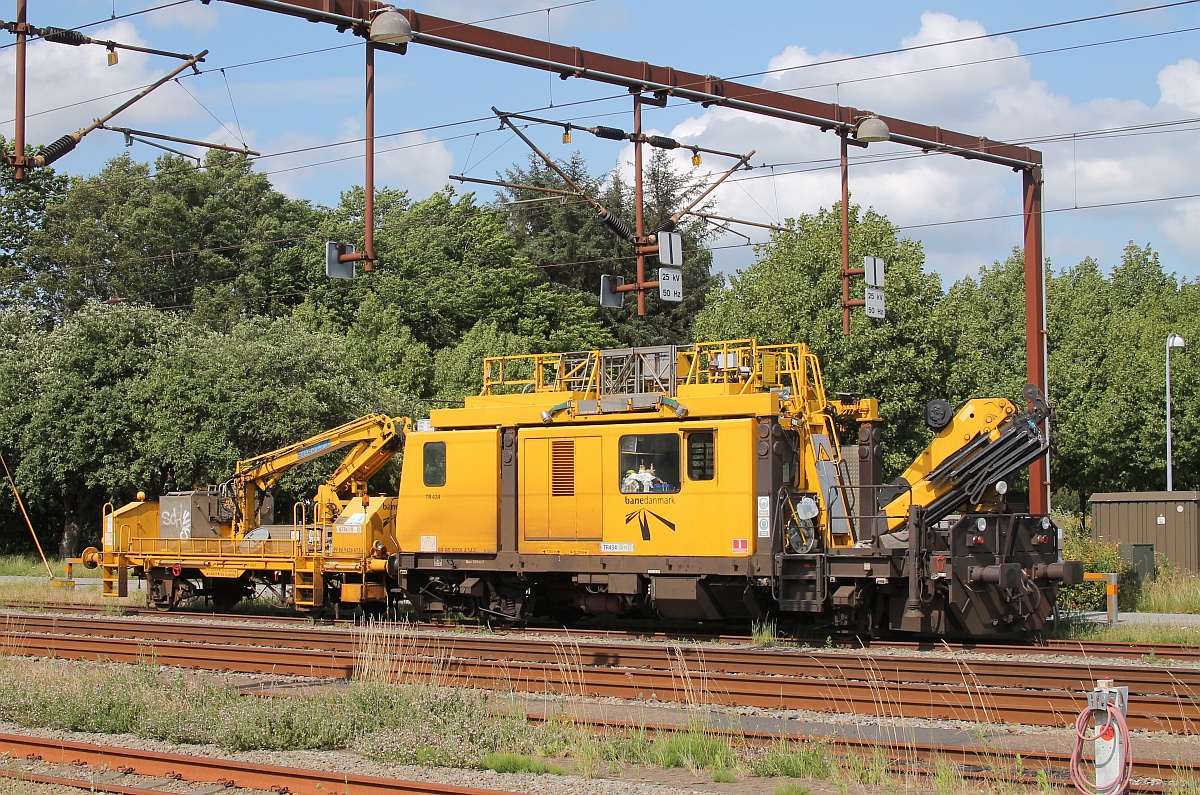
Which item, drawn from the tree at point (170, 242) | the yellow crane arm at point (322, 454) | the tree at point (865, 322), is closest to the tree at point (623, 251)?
the tree at point (170, 242)

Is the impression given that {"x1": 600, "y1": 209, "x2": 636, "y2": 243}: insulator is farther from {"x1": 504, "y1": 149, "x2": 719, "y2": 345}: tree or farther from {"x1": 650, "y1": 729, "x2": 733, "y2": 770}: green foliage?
{"x1": 504, "y1": 149, "x2": 719, "y2": 345}: tree

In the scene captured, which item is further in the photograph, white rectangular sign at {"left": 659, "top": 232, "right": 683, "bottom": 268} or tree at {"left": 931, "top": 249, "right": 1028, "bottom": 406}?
tree at {"left": 931, "top": 249, "right": 1028, "bottom": 406}

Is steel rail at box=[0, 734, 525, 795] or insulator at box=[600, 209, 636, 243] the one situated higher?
insulator at box=[600, 209, 636, 243]

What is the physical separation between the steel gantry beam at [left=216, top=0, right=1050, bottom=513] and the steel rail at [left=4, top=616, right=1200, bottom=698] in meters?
6.82

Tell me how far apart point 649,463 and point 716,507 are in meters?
1.19

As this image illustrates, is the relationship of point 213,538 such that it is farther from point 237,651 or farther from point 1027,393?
point 1027,393

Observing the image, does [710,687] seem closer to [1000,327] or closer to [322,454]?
[322,454]

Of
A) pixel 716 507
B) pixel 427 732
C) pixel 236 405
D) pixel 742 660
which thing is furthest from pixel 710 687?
pixel 236 405

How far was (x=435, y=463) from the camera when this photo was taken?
754 inches

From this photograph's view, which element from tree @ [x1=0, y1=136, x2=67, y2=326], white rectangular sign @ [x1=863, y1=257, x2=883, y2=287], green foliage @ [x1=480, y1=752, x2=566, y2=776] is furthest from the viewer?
tree @ [x1=0, y1=136, x2=67, y2=326]

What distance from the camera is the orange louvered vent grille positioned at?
58.5ft

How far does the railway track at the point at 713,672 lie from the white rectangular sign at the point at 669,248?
5.45 metres

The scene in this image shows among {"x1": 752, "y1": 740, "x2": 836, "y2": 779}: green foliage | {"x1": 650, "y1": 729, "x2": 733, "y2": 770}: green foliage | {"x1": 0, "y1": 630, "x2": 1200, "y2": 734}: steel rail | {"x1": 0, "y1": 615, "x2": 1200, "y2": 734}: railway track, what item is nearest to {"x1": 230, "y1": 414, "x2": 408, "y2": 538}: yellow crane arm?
{"x1": 0, "y1": 615, "x2": 1200, "y2": 734}: railway track

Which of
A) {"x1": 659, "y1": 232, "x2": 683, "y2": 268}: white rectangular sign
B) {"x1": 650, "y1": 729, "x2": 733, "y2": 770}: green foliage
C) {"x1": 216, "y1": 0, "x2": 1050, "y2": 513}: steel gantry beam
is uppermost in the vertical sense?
{"x1": 216, "y1": 0, "x2": 1050, "y2": 513}: steel gantry beam
